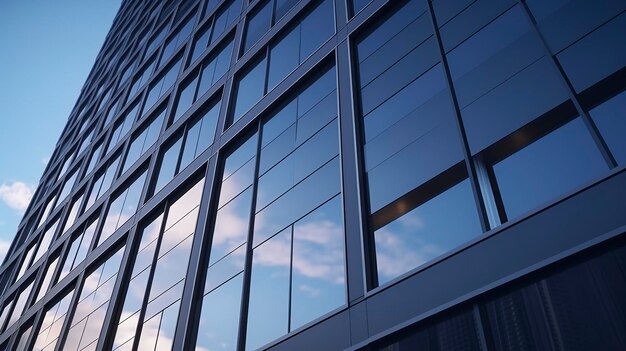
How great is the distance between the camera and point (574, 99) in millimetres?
8602

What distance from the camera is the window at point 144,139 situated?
26.6 metres

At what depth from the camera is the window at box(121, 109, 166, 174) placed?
87.4 ft

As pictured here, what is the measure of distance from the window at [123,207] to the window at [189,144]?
1.50 meters

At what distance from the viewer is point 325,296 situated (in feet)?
36.8

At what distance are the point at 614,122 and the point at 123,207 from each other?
21.6m

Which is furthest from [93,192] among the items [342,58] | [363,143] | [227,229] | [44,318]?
[363,143]

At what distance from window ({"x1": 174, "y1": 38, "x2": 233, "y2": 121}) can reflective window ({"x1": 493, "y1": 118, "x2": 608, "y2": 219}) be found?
53.8ft

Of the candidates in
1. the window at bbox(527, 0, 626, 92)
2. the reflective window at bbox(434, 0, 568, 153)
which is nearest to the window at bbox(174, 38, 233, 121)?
the reflective window at bbox(434, 0, 568, 153)

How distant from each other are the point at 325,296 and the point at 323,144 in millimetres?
4482

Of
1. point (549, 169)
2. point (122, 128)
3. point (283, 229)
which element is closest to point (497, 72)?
point (549, 169)

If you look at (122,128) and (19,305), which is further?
(19,305)

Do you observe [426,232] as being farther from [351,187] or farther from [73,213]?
[73,213]

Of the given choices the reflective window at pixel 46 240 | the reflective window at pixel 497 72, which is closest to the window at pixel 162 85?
the reflective window at pixel 46 240

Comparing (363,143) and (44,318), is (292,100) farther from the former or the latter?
(44,318)
